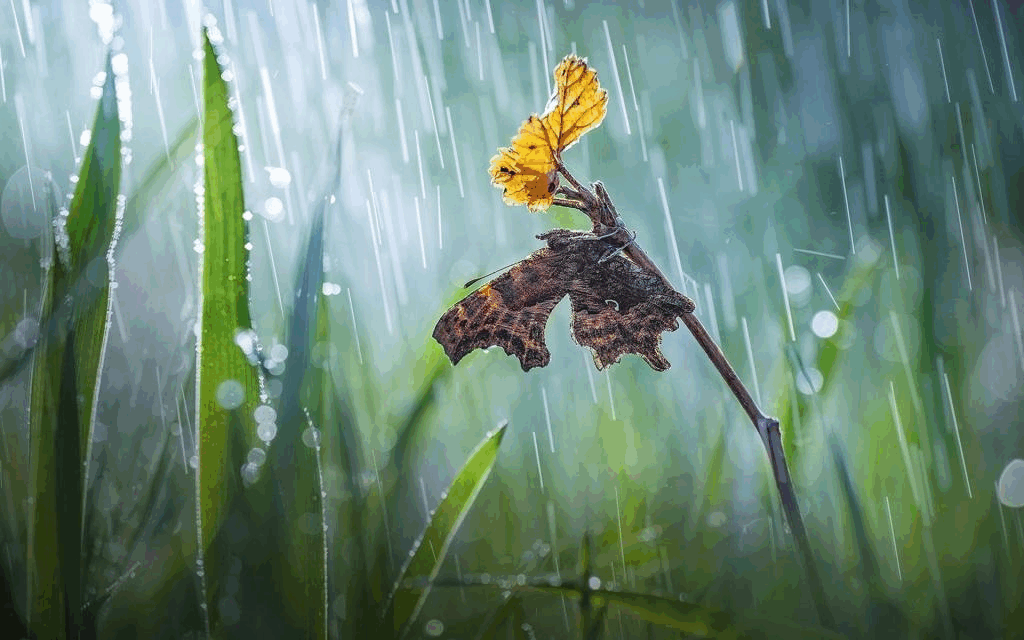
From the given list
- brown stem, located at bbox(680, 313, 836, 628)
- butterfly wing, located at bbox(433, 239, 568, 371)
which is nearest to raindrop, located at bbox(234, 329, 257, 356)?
butterfly wing, located at bbox(433, 239, 568, 371)

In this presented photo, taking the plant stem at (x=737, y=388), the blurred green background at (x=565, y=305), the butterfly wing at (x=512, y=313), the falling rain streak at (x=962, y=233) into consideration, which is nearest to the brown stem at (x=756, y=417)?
the plant stem at (x=737, y=388)

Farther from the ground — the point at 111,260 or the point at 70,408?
the point at 111,260

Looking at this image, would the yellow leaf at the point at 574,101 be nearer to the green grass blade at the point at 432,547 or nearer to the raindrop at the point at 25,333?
the green grass blade at the point at 432,547

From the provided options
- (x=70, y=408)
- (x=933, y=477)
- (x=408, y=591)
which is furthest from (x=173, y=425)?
(x=933, y=477)

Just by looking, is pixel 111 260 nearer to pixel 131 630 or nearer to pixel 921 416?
pixel 131 630

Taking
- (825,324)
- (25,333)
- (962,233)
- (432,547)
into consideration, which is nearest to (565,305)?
(825,324)

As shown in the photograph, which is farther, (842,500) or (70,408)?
(842,500)
